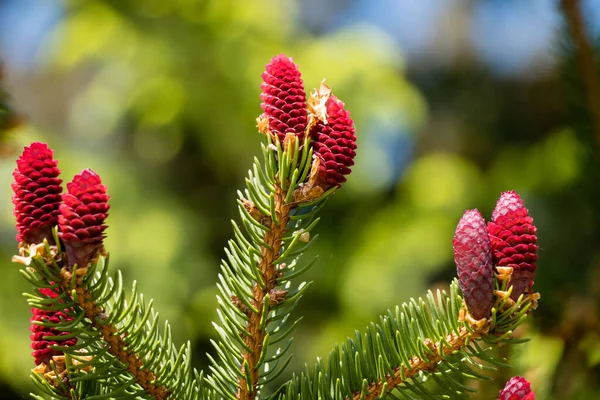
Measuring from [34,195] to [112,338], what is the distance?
0.13 metres

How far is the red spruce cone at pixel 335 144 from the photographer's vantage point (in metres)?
0.51

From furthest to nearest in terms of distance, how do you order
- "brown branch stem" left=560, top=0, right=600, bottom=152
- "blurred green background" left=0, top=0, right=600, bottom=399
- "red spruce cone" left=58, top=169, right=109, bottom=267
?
"blurred green background" left=0, top=0, right=600, bottom=399 → "brown branch stem" left=560, top=0, right=600, bottom=152 → "red spruce cone" left=58, top=169, right=109, bottom=267

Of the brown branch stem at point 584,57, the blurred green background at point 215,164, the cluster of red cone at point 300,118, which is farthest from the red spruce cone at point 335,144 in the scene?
the blurred green background at point 215,164

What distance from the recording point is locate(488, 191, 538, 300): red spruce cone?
0.47m

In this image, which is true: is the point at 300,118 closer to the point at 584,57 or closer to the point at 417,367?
the point at 417,367

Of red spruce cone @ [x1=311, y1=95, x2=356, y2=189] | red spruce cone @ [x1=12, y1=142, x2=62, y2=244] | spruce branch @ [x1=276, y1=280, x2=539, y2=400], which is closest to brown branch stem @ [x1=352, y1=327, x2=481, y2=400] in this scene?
spruce branch @ [x1=276, y1=280, x2=539, y2=400]

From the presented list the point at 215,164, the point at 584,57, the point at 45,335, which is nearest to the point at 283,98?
the point at 45,335

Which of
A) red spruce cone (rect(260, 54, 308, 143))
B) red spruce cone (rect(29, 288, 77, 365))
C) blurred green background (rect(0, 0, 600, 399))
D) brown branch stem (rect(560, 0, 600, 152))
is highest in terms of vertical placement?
blurred green background (rect(0, 0, 600, 399))

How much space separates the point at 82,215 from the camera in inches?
17.9

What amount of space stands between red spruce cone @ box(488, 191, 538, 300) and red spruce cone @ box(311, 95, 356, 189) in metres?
0.12

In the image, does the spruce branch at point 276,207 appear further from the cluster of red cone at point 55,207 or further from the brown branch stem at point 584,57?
the brown branch stem at point 584,57

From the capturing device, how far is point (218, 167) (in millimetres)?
3430

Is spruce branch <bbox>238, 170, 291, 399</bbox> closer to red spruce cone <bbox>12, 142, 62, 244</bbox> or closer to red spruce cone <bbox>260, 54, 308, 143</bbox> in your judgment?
red spruce cone <bbox>260, 54, 308, 143</bbox>

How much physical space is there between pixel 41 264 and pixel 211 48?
9.47ft
